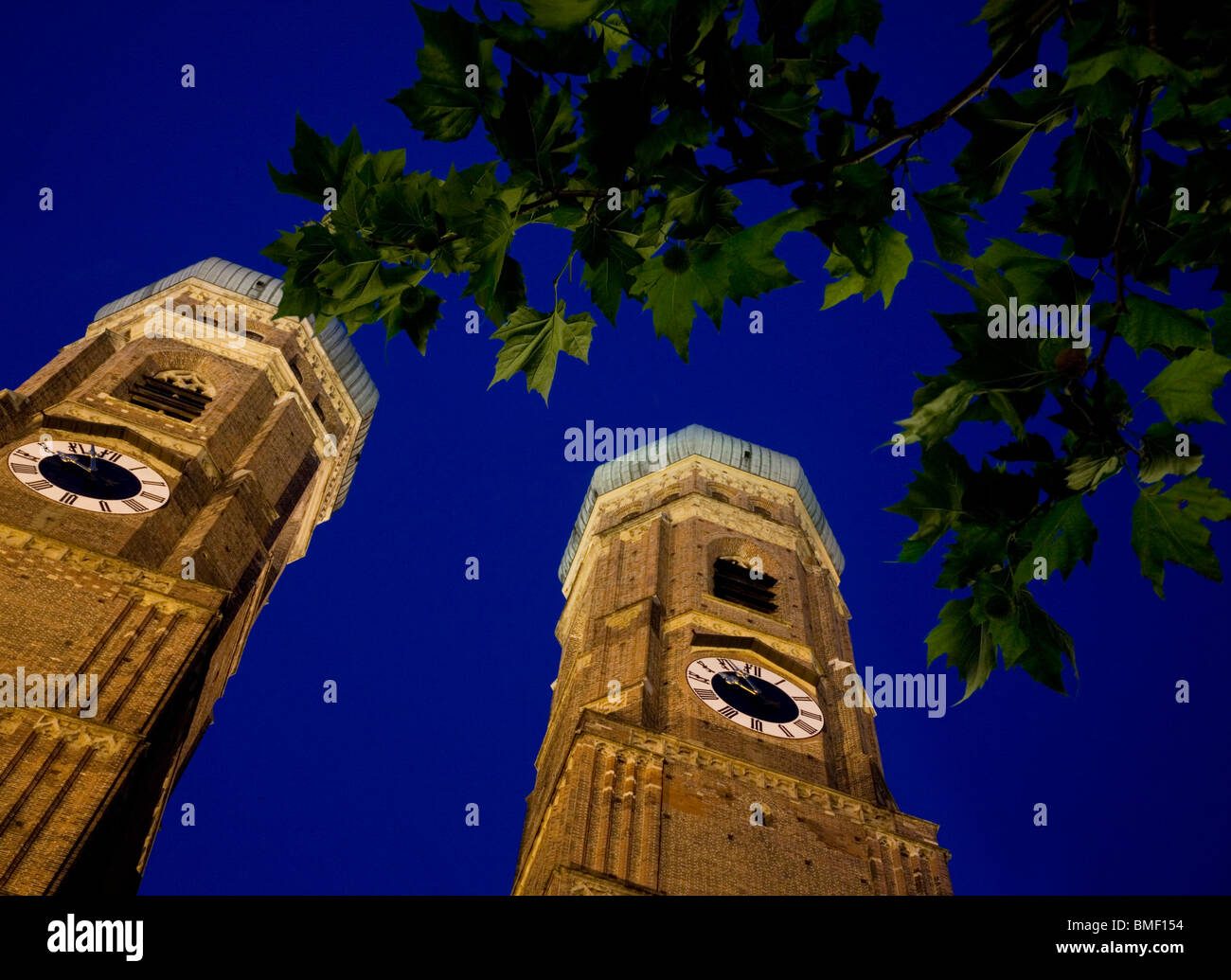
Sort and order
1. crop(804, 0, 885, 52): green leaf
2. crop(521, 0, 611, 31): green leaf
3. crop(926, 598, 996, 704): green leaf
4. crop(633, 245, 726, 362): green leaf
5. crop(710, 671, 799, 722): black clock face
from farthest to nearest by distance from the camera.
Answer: crop(710, 671, 799, 722): black clock face
crop(926, 598, 996, 704): green leaf
crop(804, 0, 885, 52): green leaf
crop(633, 245, 726, 362): green leaf
crop(521, 0, 611, 31): green leaf

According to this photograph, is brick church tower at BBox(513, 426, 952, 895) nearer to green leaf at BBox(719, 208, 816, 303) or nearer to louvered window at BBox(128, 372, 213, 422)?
louvered window at BBox(128, 372, 213, 422)

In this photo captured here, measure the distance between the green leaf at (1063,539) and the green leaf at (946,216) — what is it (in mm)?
928

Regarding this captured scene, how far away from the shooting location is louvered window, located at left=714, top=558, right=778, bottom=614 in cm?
3491

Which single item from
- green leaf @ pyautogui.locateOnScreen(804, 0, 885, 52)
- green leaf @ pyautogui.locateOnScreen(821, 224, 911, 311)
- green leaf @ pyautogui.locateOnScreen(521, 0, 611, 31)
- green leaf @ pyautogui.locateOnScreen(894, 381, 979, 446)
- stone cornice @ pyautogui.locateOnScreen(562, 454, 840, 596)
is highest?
stone cornice @ pyautogui.locateOnScreen(562, 454, 840, 596)

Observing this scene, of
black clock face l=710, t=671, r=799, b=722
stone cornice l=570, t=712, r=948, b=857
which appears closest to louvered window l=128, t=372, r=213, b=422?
stone cornice l=570, t=712, r=948, b=857

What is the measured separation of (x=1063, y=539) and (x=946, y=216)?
116 centimetres

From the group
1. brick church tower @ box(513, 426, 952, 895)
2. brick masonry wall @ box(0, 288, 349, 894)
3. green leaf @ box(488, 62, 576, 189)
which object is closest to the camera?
green leaf @ box(488, 62, 576, 189)

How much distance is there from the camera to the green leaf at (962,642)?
423 centimetres

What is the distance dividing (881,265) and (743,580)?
32521mm

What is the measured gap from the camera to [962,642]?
4.29m

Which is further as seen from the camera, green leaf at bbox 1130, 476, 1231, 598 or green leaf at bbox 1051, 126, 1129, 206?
green leaf at bbox 1051, 126, 1129, 206

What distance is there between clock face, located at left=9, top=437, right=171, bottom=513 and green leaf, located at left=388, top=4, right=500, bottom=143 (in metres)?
26.8

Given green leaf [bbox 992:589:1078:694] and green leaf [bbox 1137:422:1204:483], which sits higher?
green leaf [bbox 1137:422:1204:483]

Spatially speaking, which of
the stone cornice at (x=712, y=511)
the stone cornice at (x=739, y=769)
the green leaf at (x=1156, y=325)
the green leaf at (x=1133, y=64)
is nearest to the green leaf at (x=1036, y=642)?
the green leaf at (x=1156, y=325)
